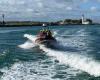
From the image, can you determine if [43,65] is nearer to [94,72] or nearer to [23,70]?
[23,70]

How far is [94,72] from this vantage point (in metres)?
26.4

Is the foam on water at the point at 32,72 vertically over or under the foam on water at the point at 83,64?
under

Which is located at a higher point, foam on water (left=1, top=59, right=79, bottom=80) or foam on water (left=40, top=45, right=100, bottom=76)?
foam on water (left=40, top=45, right=100, bottom=76)

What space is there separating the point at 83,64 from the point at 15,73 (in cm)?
563

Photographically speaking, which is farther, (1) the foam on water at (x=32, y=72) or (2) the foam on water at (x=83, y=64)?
(2) the foam on water at (x=83, y=64)

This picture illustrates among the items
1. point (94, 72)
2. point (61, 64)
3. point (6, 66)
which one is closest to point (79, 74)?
point (94, 72)

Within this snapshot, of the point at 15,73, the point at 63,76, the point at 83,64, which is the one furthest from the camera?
the point at 83,64

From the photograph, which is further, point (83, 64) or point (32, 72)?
point (83, 64)

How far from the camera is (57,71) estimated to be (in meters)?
27.6

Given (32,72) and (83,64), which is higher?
(83,64)

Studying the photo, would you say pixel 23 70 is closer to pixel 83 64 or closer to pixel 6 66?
pixel 6 66

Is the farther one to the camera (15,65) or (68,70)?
(15,65)

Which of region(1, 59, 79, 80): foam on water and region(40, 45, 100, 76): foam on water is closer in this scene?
region(1, 59, 79, 80): foam on water

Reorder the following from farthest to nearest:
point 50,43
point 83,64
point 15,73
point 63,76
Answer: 1. point 50,43
2. point 83,64
3. point 15,73
4. point 63,76
